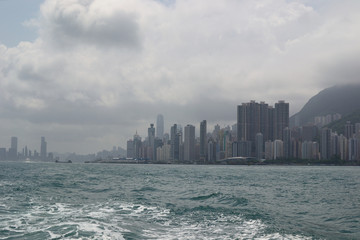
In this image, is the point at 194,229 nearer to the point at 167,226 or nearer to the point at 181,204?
the point at 167,226

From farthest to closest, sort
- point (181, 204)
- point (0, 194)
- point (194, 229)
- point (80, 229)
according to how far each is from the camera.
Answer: point (0, 194) < point (181, 204) < point (194, 229) < point (80, 229)

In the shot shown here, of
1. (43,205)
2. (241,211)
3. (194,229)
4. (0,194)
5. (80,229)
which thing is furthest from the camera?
(0,194)

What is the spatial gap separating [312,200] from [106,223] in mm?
16958

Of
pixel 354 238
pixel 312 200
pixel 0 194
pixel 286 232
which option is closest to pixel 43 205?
pixel 0 194

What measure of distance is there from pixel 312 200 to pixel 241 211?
29.7 ft

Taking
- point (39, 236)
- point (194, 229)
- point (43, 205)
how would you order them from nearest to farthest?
point (39, 236)
point (194, 229)
point (43, 205)

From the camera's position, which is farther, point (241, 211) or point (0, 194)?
point (0, 194)

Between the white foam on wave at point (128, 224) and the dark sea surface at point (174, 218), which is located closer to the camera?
the white foam on wave at point (128, 224)

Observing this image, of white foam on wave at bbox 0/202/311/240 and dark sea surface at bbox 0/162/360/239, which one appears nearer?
white foam on wave at bbox 0/202/311/240

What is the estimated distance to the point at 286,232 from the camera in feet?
50.9

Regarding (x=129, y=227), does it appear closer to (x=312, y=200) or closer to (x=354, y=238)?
(x=354, y=238)

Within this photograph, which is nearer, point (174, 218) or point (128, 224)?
point (128, 224)

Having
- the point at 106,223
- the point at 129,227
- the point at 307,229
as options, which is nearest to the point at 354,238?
the point at 307,229

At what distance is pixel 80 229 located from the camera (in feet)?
49.8
